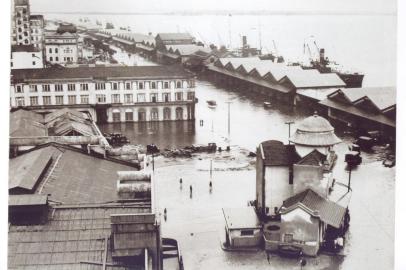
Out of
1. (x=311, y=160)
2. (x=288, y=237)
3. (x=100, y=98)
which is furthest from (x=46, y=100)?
(x=288, y=237)

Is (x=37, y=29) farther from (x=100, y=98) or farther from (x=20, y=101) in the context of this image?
(x=100, y=98)

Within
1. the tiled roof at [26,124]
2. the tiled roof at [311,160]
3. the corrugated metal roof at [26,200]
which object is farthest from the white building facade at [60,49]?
the tiled roof at [311,160]

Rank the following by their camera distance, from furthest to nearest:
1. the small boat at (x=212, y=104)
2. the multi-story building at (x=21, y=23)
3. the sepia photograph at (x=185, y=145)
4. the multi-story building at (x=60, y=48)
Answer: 1. the small boat at (x=212, y=104)
2. the multi-story building at (x=60, y=48)
3. the multi-story building at (x=21, y=23)
4. the sepia photograph at (x=185, y=145)

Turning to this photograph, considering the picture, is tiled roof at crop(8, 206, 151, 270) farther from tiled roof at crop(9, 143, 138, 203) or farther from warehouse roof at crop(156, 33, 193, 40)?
warehouse roof at crop(156, 33, 193, 40)

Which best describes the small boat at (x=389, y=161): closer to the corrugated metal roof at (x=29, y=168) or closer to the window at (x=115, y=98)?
the window at (x=115, y=98)

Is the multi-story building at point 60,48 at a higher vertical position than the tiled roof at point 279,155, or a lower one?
higher

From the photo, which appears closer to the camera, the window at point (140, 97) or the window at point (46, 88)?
the window at point (46, 88)

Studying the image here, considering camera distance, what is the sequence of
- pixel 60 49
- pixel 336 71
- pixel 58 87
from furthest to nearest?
pixel 336 71
pixel 60 49
pixel 58 87

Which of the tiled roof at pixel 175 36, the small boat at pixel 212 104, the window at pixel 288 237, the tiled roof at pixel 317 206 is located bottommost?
the window at pixel 288 237
